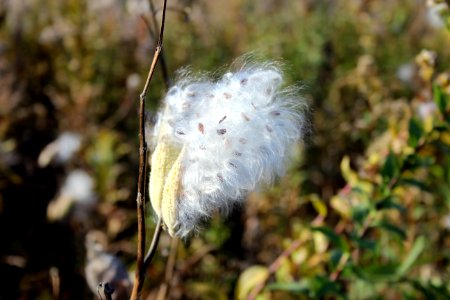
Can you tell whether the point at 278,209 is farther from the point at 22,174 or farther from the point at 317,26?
the point at 317,26

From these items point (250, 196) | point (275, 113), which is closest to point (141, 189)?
point (275, 113)

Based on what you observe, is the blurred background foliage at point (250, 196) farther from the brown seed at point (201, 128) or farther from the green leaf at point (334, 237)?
the brown seed at point (201, 128)

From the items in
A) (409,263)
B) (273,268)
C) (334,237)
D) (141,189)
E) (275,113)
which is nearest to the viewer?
(141,189)

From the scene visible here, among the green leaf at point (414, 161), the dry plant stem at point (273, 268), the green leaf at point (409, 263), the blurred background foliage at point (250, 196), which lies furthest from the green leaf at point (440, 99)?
the dry plant stem at point (273, 268)

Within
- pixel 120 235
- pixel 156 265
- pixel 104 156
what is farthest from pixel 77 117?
pixel 156 265

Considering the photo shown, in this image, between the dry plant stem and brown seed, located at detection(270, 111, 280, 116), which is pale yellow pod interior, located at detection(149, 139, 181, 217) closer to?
brown seed, located at detection(270, 111, 280, 116)

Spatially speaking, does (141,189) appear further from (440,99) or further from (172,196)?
(440,99)
